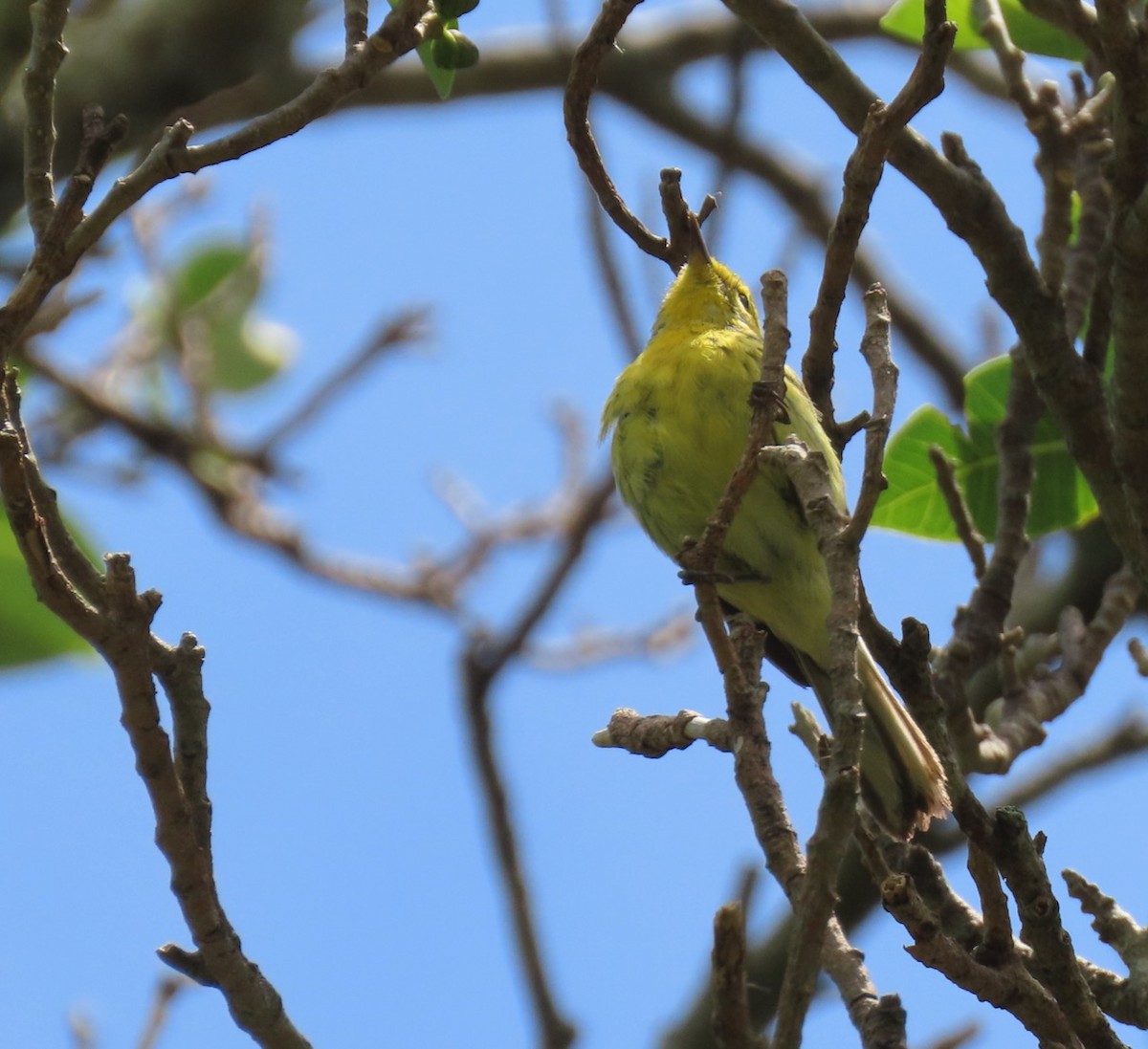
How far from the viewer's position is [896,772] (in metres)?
3.80

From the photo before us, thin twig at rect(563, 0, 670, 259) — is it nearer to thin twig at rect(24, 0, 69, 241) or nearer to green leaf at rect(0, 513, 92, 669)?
thin twig at rect(24, 0, 69, 241)

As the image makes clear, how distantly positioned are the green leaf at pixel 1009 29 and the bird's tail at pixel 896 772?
1551mm

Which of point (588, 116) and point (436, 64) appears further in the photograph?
point (588, 116)

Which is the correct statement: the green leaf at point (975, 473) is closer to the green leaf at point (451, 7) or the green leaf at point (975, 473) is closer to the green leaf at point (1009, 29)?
the green leaf at point (1009, 29)

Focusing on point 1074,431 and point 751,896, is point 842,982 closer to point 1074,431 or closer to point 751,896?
point 751,896

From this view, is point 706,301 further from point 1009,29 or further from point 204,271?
point 204,271

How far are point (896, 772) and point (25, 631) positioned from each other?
6.75ft

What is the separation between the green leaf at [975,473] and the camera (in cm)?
421

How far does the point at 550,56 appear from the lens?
22.1 feet

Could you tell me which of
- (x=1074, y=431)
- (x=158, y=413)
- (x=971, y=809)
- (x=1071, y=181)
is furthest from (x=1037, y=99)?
(x=158, y=413)

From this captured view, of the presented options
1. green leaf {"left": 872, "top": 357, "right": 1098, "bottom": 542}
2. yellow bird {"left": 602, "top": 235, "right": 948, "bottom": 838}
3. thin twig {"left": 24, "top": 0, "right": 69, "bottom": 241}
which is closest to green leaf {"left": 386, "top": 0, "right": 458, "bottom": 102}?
thin twig {"left": 24, "top": 0, "right": 69, "bottom": 241}

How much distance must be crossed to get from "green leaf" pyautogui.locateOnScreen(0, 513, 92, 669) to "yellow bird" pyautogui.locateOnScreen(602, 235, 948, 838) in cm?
163

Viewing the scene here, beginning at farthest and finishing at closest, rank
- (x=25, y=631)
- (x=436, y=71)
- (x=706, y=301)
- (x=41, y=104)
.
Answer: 1. (x=706, y=301)
2. (x=25, y=631)
3. (x=436, y=71)
4. (x=41, y=104)

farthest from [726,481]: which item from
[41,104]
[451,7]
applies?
[41,104]
